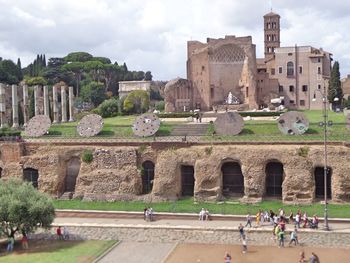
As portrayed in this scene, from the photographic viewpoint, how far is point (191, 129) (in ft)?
152

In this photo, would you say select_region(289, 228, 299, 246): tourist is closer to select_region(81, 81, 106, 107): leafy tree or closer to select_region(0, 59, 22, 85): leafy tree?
select_region(81, 81, 106, 107): leafy tree

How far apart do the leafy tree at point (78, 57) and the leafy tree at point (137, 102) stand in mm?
42576

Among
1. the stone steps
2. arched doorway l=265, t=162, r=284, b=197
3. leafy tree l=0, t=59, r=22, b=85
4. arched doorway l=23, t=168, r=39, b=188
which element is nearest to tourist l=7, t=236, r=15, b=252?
arched doorway l=23, t=168, r=39, b=188

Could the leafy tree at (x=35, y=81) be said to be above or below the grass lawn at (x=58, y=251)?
above

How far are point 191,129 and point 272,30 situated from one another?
5115 cm

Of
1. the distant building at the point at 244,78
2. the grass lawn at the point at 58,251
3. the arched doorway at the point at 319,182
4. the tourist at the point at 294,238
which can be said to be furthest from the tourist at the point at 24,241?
the distant building at the point at 244,78

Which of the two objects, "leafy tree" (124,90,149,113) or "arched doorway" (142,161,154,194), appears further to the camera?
"leafy tree" (124,90,149,113)

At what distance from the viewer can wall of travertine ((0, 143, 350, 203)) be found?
35.2 metres

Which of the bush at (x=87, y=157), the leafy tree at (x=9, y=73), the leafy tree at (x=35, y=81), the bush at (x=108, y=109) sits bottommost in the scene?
the bush at (x=87, y=157)

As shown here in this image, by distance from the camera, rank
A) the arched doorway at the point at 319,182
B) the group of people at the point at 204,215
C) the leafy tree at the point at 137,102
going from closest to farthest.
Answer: the group of people at the point at 204,215 → the arched doorway at the point at 319,182 → the leafy tree at the point at 137,102

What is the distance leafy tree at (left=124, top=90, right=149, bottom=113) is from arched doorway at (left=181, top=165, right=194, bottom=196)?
41.5 m

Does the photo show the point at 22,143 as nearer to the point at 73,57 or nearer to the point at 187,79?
the point at 187,79

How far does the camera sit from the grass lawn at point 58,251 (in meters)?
26.6

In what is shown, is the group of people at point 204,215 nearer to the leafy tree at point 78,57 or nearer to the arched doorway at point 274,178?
the arched doorway at point 274,178
